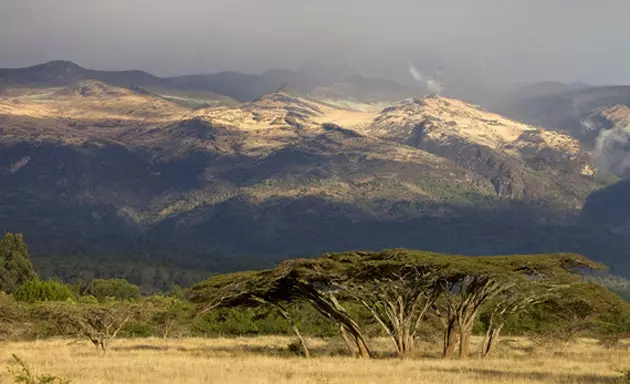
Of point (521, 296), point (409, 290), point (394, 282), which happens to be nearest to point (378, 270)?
point (394, 282)

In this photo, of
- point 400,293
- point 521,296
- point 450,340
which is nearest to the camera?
point 400,293

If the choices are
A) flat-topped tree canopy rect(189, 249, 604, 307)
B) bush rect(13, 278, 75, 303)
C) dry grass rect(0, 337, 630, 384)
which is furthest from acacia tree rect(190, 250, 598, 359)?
bush rect(13, 278, 75, 303)

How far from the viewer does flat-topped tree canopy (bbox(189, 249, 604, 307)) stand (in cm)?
4997

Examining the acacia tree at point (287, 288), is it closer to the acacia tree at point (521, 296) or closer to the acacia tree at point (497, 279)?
the acacia tree at point (497, 279)

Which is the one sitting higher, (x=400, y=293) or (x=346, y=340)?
(x=400, y=293)

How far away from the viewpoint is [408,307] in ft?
183

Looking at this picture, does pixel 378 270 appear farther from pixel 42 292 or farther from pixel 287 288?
pixel 42 292

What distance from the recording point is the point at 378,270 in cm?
5178

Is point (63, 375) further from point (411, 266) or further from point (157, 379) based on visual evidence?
point (411, 266)

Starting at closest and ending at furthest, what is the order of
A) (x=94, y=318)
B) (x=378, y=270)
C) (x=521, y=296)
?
(x=378, y=270), (x=521, y=296), (x=94, y=318)

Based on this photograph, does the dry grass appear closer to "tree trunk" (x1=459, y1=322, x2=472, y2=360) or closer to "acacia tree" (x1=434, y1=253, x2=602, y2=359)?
"tree trunk" (x1=459, y1=322, x2=472, y2=360)

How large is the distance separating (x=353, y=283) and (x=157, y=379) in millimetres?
17580

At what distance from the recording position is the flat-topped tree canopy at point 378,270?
49969 mm

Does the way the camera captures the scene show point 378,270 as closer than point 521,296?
Yes
